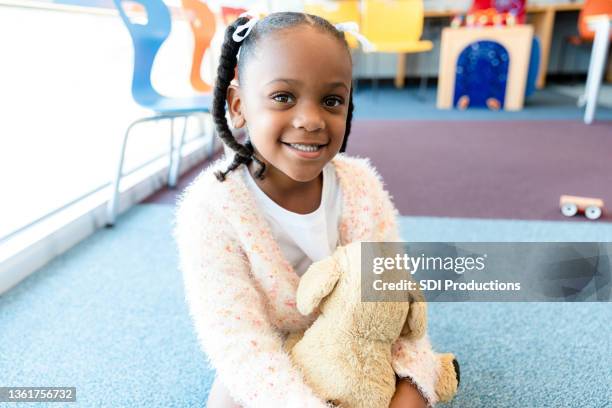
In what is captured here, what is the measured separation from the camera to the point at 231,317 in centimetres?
59

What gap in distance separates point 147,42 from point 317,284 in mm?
1157

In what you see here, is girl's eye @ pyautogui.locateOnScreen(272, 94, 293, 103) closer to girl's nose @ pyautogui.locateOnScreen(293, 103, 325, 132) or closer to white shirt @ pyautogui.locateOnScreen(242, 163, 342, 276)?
girl's nose @ pyautogui.locateOnScreen(293, 103, 325, 132)

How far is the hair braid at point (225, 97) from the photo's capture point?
639 mm

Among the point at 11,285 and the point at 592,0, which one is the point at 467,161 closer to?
the point at 11,285

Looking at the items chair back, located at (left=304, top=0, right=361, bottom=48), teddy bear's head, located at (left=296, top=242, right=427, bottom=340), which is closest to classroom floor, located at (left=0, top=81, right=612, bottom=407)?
teddy bear's head, located at (left=296, top=242, right=427, bottom=340)

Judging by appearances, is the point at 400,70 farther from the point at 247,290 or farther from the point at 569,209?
the point at 247,290

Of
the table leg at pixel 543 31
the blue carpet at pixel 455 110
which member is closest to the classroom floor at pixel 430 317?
the blue carpet at pixel 455 110

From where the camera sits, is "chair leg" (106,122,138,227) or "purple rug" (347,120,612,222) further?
"purple rug" (347,120,612,222)

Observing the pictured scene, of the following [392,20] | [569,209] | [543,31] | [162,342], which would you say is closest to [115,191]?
[162,342]

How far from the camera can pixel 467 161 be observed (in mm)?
2029

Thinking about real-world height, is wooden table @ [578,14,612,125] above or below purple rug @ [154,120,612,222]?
above

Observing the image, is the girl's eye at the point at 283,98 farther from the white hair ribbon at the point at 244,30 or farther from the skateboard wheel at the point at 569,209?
the skateboard wheel at the point at 569,209

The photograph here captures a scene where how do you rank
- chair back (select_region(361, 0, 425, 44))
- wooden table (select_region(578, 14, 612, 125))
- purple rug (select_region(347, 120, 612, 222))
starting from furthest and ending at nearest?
chair back (select_region(361, 0, 425, 44)), wooden table (select_region(578, 14, 612, 125)), purple rug (select_region(347, 120, 612, 222))

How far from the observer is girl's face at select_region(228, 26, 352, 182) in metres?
0.55
